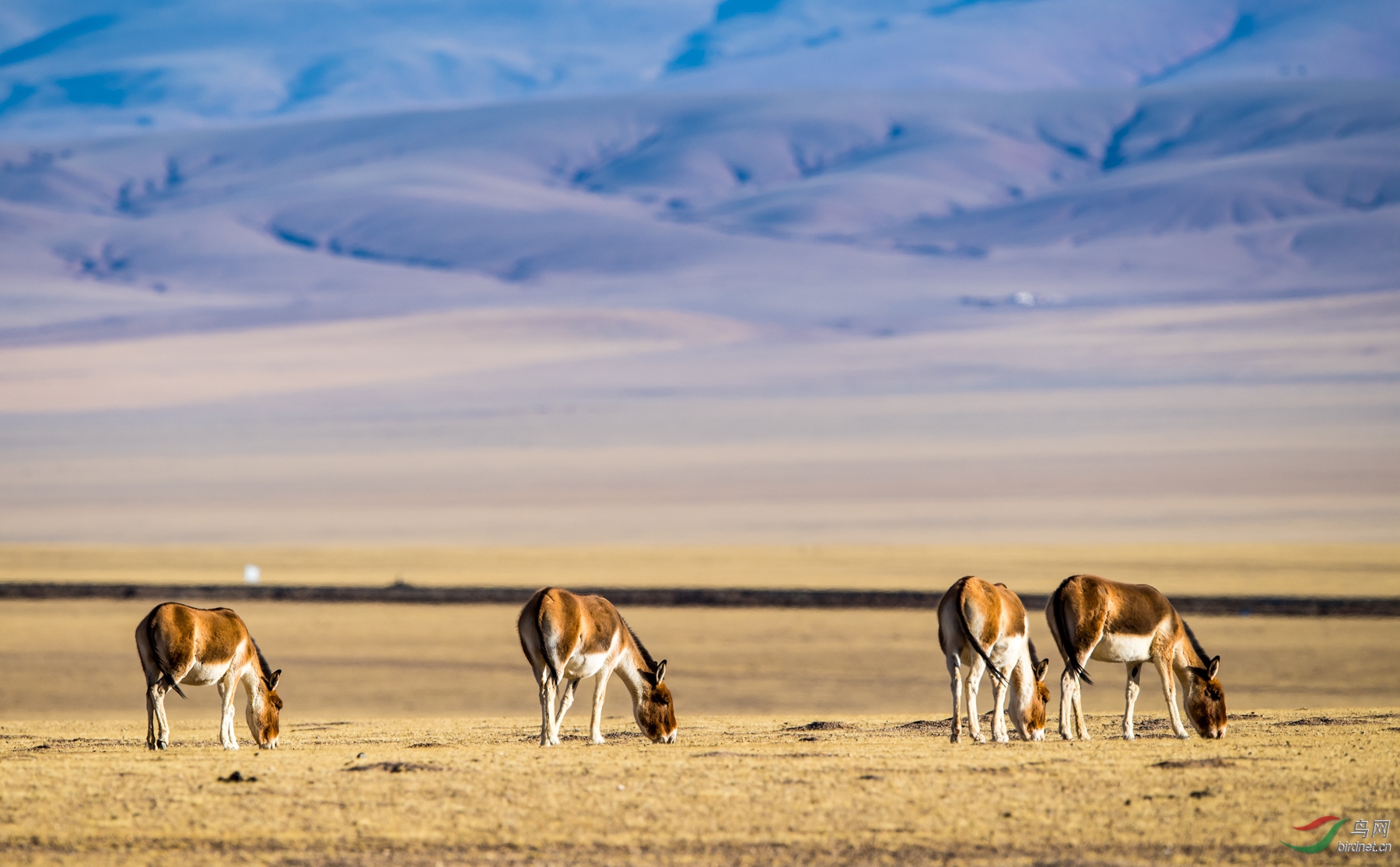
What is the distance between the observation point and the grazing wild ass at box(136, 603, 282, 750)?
35.8 ft

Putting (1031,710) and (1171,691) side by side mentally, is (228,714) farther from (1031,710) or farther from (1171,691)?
(1171,691)

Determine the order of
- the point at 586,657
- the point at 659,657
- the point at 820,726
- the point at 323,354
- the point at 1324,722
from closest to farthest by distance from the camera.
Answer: the point at 586,657 → the point at 1324,722 → the point at 820,726 → the point at 659,657 → the point at 323,354

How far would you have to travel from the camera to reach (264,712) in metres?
11.4

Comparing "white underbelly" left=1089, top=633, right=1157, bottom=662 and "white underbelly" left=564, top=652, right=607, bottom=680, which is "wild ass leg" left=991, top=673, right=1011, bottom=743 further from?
"white underbelly" left=564, top=652, right=607, bottom=680

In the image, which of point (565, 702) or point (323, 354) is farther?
point (323, 354)

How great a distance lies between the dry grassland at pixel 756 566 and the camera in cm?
2784

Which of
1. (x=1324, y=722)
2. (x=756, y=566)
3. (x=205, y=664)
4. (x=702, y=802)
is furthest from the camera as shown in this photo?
(x=756, y=566)

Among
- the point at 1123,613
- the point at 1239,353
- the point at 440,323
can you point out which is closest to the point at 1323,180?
the point at 1239,353

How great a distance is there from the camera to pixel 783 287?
110438 millimetres

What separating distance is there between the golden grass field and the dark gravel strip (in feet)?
4.03

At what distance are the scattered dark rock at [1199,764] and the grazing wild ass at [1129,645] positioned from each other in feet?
3.89

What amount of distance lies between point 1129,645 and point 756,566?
797 inches

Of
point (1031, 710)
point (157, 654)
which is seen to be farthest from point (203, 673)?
point (1031, 710)

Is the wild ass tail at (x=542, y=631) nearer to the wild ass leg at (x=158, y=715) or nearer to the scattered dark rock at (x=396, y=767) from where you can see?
the scattered dark rock at (x=396, y=767)
